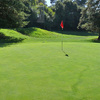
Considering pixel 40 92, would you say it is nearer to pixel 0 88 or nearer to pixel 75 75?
pixel 0 88

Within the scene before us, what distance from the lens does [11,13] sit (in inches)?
851

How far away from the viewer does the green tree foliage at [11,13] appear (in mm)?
20688

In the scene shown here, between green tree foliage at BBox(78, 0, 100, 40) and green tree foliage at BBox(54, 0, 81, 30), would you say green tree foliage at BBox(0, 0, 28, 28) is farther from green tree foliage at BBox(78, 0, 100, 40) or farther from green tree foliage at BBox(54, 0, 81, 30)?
green tree foliage at BBox(54, 0, 81, 30)

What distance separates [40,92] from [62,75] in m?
1.38

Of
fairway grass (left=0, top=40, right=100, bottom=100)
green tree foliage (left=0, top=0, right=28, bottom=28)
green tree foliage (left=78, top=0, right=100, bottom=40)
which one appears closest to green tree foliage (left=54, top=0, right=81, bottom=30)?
green tree foliage (left=78, top=0, right=100, bottom=40)

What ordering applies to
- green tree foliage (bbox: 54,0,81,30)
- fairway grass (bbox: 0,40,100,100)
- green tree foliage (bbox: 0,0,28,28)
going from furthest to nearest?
green tree foliage (bbox: 54,0,81,30) < green tree foliage (bbox: 0,0,28,28) < fairway grass (bbox: 0,40,100,100)

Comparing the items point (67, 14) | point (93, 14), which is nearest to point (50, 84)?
point (93, 14)

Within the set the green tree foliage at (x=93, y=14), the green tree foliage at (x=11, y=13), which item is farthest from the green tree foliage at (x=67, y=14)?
the green tree foliage at (x=11, y=13)

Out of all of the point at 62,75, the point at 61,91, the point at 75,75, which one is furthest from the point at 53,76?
the point at 61,91

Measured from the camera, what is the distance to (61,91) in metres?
3.78

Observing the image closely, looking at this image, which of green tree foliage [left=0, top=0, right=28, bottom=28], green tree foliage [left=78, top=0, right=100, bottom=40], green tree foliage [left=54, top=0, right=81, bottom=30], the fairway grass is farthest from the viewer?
green tree foliage [left=54, top=0, right=81, bottom=30]

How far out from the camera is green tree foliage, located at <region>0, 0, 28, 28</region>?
20688 millimetres

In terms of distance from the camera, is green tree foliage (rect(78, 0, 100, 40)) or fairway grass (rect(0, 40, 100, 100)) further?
green tree foliage (rect(78, 0, 100, 40))

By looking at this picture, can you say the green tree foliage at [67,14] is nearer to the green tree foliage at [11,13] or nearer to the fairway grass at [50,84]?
the green tree foliage at [11,13]
